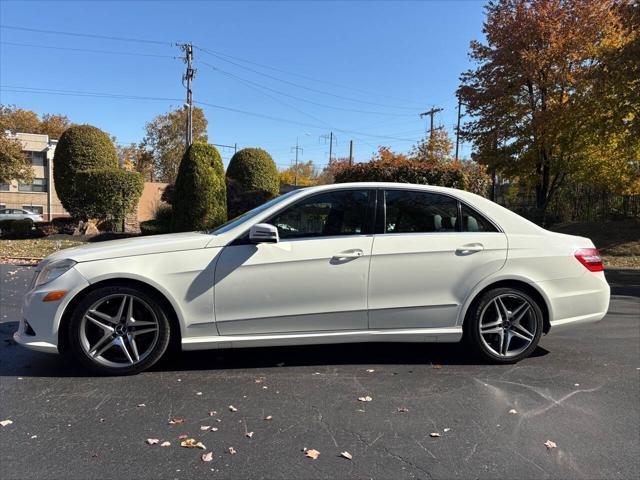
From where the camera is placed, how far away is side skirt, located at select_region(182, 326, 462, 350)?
4.09 meters

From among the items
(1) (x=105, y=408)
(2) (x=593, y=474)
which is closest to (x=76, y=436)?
(1) (x=105, y=408)

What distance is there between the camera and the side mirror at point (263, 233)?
3984mm

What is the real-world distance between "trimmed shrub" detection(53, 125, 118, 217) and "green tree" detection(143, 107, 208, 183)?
2935cm

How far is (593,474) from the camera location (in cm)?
281

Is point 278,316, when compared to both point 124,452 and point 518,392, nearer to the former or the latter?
point 124,452

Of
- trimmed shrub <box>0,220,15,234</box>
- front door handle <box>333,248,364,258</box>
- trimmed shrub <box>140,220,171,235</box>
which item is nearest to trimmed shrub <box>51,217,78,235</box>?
trimmed shrub <box>0,220,15,234</box>

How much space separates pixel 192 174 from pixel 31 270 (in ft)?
17.3

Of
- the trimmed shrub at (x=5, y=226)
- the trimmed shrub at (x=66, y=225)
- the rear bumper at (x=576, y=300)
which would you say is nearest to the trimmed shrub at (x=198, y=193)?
the trimmed shrub at (x=66, y=225)

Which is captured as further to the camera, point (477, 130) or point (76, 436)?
point (477, 130)

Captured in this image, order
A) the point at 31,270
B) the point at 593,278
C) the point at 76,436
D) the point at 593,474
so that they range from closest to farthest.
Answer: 1. the point at 593,474
2. the point at 76,436
3. the point at 593,278
4. the point at 31,270

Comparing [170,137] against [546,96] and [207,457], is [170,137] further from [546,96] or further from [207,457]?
[207,457]

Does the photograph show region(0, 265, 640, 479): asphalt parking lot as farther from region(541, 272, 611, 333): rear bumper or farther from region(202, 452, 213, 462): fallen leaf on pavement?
region(541, 272, 611, 333): rear bumper

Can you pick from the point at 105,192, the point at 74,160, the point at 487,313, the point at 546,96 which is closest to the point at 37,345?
the point at 487,313

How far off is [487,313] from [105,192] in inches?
675
